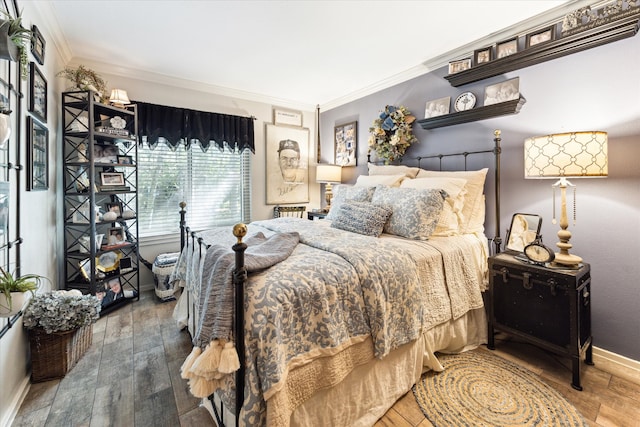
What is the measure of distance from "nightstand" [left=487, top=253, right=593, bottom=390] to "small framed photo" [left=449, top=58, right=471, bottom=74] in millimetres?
1754

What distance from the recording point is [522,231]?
213cm

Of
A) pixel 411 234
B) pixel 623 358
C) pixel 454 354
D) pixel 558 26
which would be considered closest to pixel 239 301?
pixel 411 234

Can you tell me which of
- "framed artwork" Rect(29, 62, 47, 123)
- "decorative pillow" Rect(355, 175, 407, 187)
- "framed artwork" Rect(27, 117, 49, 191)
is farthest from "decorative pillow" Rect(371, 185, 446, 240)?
"framed artwork" Rect(29, 62, 47, 123)

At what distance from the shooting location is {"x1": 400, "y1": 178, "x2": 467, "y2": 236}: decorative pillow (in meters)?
2.23

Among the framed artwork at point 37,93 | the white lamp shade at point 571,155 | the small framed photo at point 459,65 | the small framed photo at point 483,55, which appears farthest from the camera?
the small framed photo at point 459,65

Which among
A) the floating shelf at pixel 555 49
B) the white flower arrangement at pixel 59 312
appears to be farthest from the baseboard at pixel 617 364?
the white flower arrangement at pixel 59 312

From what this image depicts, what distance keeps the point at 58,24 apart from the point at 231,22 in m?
1.44

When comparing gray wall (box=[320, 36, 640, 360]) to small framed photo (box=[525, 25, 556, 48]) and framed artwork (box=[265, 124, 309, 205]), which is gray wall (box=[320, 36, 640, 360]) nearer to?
small framed photo (box=[525, 25, 556, 48])

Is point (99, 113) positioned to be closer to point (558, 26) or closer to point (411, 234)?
point (411, 234)

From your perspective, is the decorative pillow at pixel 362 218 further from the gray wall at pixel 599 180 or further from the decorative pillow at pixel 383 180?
the gray wall at pixel 599 180

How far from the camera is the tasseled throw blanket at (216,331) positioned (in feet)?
3.45

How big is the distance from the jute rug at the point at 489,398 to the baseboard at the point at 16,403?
2.17 meters

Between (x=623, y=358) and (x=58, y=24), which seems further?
(x=58, y=24)

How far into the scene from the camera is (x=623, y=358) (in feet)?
6.27
